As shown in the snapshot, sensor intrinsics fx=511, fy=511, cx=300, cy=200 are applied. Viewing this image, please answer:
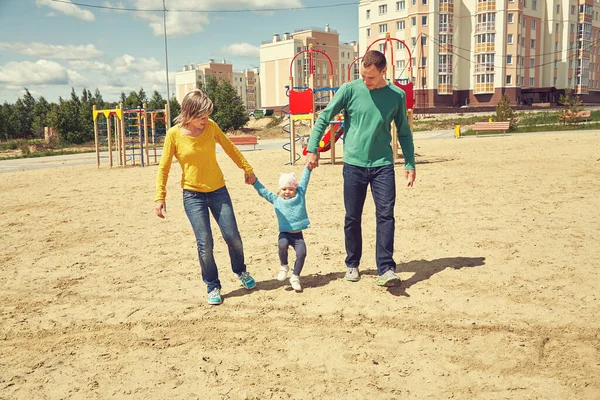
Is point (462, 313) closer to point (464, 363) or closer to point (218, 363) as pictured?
→ point (464, 363)

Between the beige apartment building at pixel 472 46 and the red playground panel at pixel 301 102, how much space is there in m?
43.7

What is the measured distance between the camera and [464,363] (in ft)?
10.2

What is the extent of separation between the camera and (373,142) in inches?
174

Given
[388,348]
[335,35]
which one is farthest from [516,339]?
[335,35]

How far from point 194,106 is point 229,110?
4691cm

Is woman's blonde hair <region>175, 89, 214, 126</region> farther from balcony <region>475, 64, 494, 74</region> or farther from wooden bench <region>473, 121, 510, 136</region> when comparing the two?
balcony <region>475, 64, 494, 74</region>

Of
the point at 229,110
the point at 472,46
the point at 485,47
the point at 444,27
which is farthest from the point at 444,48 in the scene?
the point at 229,110

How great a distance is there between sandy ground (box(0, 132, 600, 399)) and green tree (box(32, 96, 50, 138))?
4851 cm

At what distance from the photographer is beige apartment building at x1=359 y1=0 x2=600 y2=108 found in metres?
57.4

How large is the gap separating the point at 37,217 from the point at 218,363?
7.00 metres

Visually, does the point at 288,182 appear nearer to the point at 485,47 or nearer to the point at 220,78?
the point at 485,47

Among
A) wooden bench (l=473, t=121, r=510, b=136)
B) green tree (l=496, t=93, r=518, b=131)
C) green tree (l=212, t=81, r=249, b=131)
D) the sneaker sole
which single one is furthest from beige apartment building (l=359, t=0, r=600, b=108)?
the sneaker sole

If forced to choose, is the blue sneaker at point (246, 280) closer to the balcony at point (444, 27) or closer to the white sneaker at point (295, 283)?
the white sneaker at point (295, 283)

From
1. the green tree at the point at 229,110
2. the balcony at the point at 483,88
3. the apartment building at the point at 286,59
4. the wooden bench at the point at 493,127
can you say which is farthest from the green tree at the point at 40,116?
the balcony at the point at 483,88
